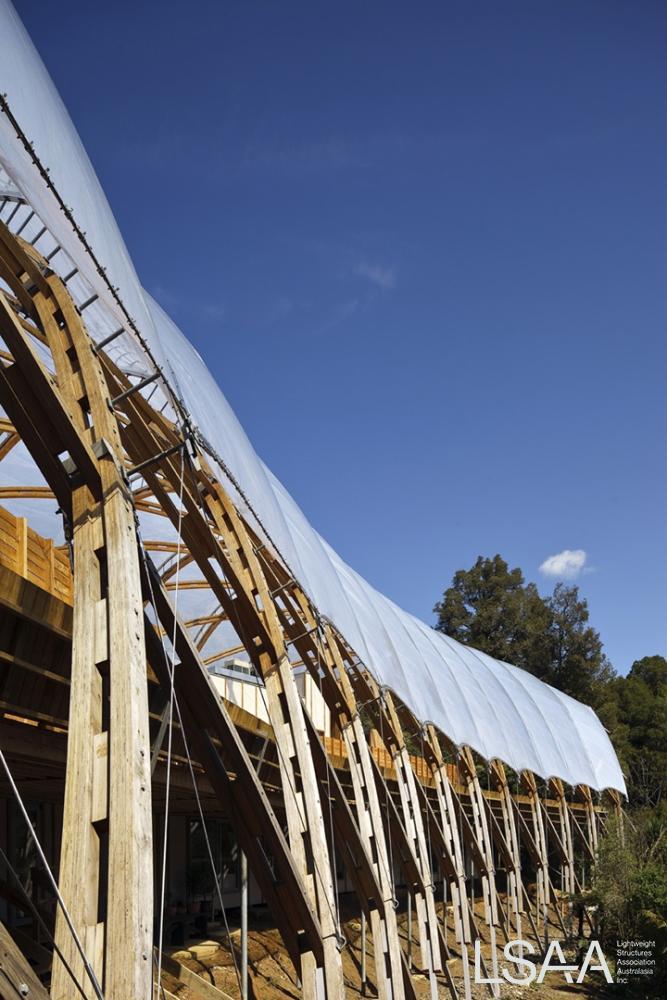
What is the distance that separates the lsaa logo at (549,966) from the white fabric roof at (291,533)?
517cm

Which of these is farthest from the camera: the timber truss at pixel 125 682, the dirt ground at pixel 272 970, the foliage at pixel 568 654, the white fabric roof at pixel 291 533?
the foliage at pixel 568 654

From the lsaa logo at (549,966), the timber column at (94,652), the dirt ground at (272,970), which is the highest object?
the timber column at (94,652)

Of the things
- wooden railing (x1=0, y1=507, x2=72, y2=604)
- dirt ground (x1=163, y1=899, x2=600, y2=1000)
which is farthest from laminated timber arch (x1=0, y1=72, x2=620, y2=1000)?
dirt ground (x1=163, y1=899, x2=600, y2=1000)

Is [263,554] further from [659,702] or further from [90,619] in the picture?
[659,702]

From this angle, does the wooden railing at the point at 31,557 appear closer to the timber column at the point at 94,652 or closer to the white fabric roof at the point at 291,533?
the timber column at the point at 94,652

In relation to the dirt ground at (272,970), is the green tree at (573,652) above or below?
above

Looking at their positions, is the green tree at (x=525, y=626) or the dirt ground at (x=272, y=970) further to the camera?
the green tree at (x=525, y=626)

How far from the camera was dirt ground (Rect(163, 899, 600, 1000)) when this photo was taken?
15.8 meters

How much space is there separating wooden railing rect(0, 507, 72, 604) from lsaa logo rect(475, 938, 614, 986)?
15699 millimetres

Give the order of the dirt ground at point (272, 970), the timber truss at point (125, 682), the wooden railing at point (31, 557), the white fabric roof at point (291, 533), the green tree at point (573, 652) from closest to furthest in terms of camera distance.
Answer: the timber truss at point (125, 682) < the white fabric roof at point (291, 533) < the wooden railing at point (31, 557) < the dirt ground at point (272, 970) < the green tree at point (573, 652)

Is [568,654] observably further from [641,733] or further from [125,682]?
[125,682]

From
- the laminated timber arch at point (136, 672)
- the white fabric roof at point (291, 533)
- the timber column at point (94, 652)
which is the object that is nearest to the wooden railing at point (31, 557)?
the laminated timber arch at point (136, 672)

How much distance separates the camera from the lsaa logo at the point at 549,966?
855 inches

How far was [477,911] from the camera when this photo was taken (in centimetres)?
3145
